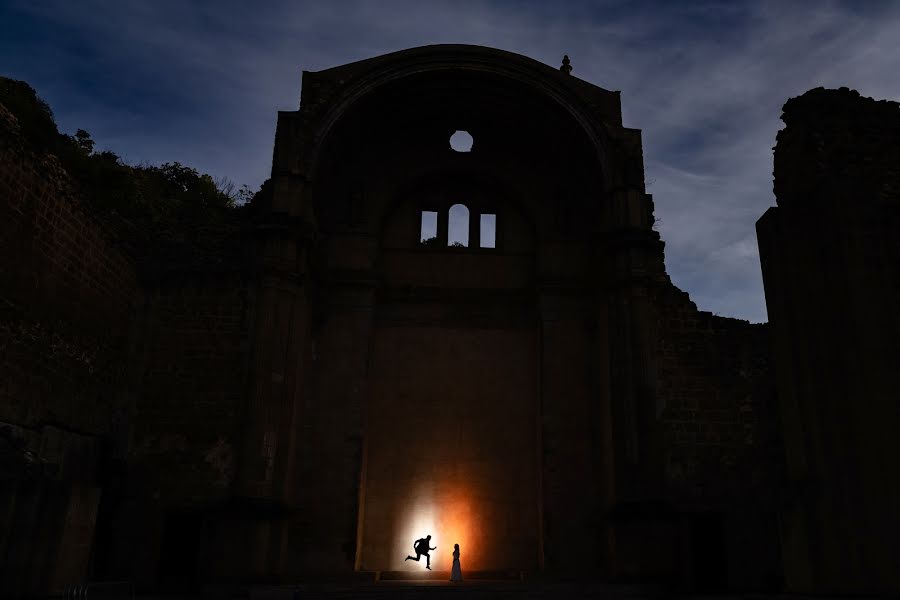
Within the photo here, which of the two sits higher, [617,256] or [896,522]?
[617,256]

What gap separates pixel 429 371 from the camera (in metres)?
18.7

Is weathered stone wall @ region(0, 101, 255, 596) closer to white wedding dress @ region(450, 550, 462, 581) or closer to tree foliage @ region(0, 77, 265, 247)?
tree foliage @ region(0, 77, 265, 247)

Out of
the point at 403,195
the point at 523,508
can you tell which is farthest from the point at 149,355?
the point at 523,508

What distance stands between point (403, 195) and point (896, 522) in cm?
1639

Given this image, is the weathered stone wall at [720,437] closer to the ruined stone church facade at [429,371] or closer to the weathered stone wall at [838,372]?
the ruined stone church facade at [429,371]

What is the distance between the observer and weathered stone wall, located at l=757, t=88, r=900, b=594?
479 centimetres

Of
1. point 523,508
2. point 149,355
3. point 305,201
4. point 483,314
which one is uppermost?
point 305,201

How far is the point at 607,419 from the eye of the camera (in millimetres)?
16406

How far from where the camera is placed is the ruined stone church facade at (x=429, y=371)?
48.0 ft

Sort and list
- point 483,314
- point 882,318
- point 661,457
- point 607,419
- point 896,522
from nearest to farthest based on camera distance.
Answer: point 896,522, point 882,318, point 661,457, point 607,419, point 483,314

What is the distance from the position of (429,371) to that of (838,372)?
1409 cm

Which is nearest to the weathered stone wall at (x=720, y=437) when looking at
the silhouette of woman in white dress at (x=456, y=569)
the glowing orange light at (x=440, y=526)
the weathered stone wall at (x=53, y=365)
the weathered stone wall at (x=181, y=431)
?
the silhouette of woman in white dress at (x=456, y=569)

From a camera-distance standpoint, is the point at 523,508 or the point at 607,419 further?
the point at 523,508

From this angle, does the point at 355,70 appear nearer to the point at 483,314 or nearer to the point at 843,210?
the point at 483,314
